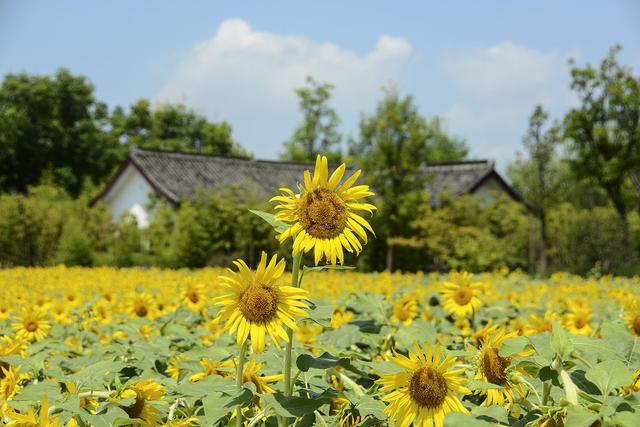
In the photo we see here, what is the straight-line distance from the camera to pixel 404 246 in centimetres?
2216

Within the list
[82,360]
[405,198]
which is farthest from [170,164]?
[82,360]

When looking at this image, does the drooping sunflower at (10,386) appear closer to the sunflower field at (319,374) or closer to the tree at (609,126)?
the sunflower field at (319,374)

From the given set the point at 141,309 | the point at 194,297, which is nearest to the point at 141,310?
the point at 141,309

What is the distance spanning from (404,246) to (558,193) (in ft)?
19.2

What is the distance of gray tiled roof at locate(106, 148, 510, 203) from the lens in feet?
82.4

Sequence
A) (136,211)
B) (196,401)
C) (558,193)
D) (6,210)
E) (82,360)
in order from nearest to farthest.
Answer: (196,401) < (82,360) < (6,210) < (558,193) < (136,211)

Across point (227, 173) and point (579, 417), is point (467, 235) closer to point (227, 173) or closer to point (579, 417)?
point (227, 173)

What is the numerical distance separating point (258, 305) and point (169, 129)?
159 feet

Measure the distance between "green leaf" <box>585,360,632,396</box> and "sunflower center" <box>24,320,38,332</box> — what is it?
2580 millimetres

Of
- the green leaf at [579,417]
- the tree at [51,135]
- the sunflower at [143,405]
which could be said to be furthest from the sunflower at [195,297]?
the tree at [51,135]

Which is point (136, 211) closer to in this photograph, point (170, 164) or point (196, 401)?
point (170, 164)

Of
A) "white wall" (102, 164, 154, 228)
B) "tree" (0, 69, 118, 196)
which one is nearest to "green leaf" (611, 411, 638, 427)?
"white wall" (102, 164, 154, 228)

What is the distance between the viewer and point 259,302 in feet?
4.50

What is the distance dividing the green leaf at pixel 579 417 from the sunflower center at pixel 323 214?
57cm
